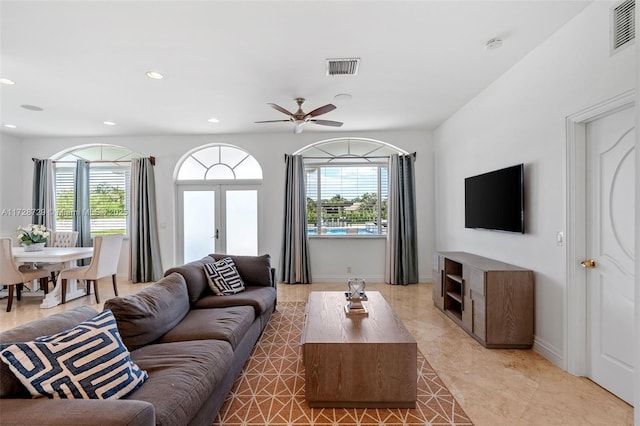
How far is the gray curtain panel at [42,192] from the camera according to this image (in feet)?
18.5

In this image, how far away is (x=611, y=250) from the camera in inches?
85.4

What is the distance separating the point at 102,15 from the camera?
226cm

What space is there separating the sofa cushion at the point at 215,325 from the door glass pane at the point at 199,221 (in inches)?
124

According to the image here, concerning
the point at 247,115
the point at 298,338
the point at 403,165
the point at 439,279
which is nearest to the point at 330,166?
the point at 403,165

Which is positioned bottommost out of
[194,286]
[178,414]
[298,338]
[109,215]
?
[298,338]

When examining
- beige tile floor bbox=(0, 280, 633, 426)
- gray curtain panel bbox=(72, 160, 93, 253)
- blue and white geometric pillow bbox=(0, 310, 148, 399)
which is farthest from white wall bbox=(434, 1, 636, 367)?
gray curtain panel bbox=(72, 160, 93, 253)

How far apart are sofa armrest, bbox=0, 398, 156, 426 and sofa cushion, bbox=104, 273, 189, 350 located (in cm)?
74

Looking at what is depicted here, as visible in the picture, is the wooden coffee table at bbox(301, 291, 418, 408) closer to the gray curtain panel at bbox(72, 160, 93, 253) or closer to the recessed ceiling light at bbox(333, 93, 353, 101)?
the recessed ceiling light at bbox(333, 93, 353, 101)

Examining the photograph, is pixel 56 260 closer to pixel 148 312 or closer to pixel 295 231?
pixel 148 312

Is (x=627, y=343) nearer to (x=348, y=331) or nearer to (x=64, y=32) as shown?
(x=348, y=331)

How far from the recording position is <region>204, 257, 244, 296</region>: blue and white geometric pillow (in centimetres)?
315

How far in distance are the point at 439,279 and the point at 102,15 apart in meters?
4.34

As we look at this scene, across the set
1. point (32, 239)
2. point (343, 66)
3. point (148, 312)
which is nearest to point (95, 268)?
point (32, 239)

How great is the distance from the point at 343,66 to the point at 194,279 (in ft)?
8.41
